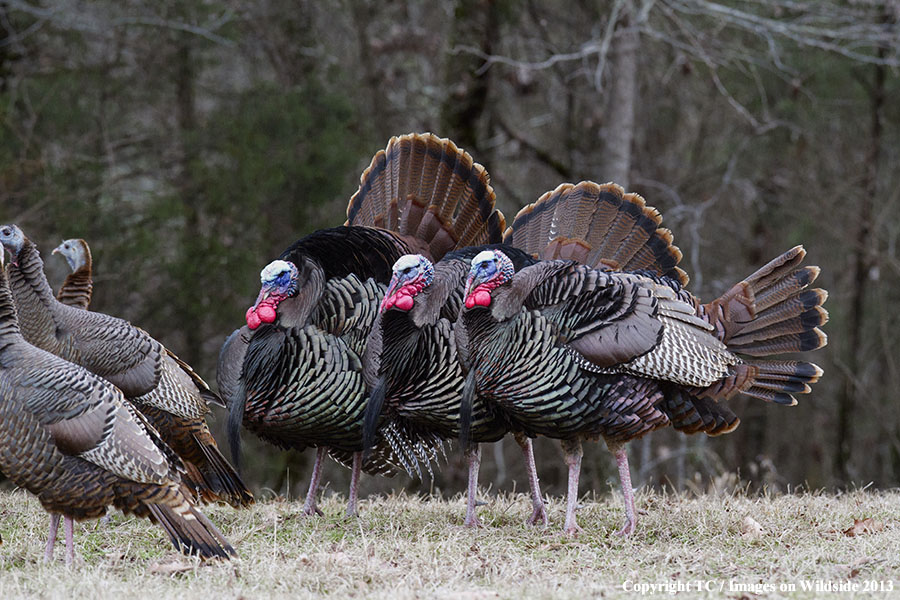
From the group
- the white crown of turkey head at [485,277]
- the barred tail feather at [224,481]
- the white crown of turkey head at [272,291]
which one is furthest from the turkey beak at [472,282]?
the barred tail feather at [224,481]

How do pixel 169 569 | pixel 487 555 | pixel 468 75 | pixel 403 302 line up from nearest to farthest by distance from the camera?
pixel 169 569 < pixel 487 555 < pixel 403 302 < pixel 468 75

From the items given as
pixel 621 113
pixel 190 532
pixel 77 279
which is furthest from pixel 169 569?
pixel 621 113

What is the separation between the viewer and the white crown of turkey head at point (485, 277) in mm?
4953

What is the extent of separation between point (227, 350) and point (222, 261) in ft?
14.0

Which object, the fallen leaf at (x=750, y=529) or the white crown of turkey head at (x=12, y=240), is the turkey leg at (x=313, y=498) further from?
the fallen leaf at (x=750, y=529)

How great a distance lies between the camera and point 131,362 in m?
5.30

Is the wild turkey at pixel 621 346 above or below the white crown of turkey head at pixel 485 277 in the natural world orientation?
below

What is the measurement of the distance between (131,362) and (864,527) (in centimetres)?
370

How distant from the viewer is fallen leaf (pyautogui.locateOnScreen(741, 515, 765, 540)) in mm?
4700

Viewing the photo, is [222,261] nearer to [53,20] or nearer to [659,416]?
[53,20]

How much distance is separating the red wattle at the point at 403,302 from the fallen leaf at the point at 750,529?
6.38 feet

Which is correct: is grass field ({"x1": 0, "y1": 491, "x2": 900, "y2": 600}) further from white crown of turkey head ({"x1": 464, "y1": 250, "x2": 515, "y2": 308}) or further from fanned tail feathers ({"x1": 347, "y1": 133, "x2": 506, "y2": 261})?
fanned tail feathers ({"x1": 347, "y1": 133, "x2": 506, "y2": 261})

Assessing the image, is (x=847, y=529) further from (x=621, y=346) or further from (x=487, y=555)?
(x=487, y=555)

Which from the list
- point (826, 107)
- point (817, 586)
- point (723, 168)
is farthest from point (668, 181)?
point (817, 586)
